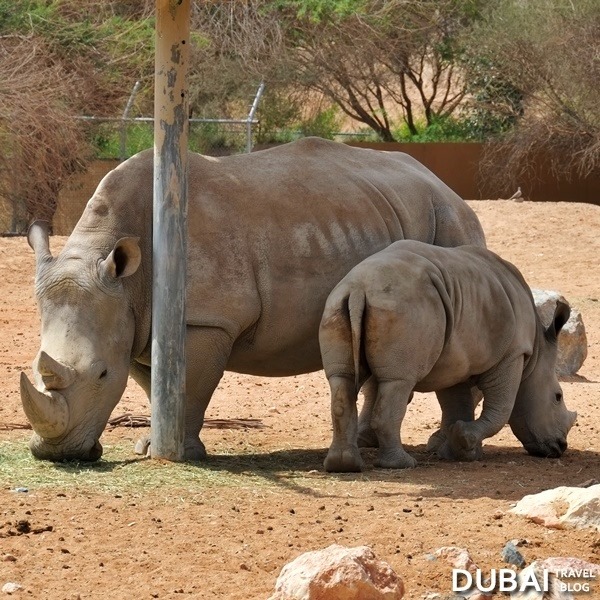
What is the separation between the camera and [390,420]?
7.90m

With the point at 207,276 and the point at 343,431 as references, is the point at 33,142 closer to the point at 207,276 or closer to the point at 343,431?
the point at 207,276

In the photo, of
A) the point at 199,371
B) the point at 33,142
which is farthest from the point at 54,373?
the point at 33,142

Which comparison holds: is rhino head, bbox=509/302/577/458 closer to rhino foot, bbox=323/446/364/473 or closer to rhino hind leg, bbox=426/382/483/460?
rhino hind leg, bbox=426/382/483/460

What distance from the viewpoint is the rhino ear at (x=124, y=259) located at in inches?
311

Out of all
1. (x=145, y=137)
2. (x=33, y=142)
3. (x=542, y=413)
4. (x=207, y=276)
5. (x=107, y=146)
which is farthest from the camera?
(x=145, y=137)

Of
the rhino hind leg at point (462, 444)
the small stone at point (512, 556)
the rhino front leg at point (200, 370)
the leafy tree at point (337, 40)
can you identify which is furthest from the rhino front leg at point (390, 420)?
A: the leafy tree at point (337, 40)

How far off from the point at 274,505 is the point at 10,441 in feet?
8.63

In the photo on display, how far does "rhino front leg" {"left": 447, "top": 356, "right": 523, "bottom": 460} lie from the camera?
27.5ft

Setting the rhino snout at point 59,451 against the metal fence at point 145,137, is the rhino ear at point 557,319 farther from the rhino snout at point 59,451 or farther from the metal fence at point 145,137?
the metal fence at point 145,137

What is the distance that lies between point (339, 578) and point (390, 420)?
311cm

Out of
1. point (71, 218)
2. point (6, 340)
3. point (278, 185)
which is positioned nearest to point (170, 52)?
point (278, 185)

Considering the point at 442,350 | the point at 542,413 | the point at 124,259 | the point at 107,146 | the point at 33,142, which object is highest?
the point at 107,146

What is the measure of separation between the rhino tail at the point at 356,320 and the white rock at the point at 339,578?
2792mm

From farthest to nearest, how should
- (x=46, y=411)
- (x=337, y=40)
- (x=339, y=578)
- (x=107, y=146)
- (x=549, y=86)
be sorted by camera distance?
(x=337, y=40) < (x=549, y=86) < (x=107, y=146) < (x=46, y=411) < (x=339, y=578)
